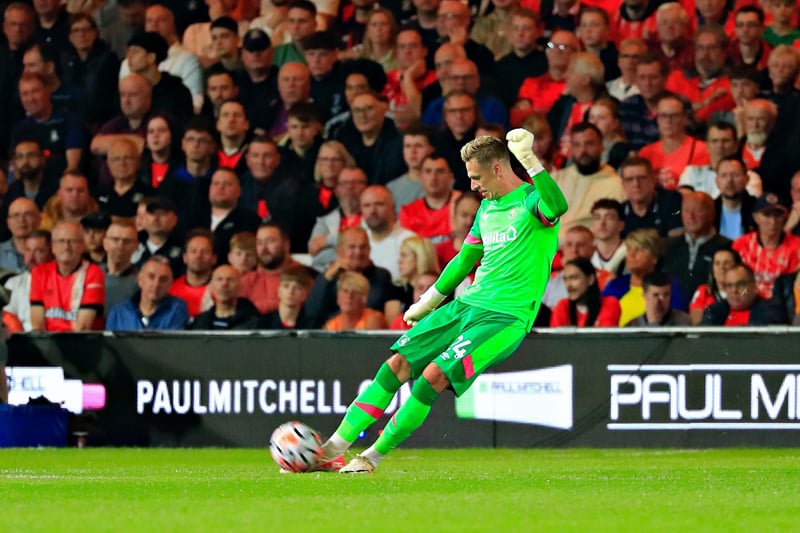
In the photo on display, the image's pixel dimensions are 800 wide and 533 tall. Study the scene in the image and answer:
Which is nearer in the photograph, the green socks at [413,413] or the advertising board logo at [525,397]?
the green socks at [413,413]

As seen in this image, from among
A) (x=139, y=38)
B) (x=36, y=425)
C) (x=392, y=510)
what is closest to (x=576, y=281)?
(x=36, y=425)

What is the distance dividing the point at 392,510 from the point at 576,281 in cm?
801

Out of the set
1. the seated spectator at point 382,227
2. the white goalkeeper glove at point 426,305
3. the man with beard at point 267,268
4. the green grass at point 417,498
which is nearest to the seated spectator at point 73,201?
the man with beard at point 267,268

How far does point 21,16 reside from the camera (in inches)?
728

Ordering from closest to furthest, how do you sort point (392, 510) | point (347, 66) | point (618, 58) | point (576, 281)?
1. point (392, 510)
2. point (576, 281)
3. point (618, 58)
4. point (347, 66)

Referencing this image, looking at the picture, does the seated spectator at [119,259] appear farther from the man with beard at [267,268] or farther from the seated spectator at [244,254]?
the man with beard at [267,268]

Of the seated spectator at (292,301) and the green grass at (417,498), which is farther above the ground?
the seated spectator at (292,301)

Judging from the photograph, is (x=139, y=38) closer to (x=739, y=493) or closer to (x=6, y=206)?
(x=6, y=206)

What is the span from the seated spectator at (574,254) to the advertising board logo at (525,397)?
91 centimetres

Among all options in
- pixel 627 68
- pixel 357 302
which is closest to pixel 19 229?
pixel 357 302

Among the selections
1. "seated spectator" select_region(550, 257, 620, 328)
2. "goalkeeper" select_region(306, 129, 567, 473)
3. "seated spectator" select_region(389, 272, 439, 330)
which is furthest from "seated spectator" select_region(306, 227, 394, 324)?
"goalkeeper" select_region(306, 129, 567, 473)

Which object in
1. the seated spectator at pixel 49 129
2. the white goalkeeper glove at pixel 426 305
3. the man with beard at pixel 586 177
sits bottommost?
the white goalkeeper glove at pixel 426 305

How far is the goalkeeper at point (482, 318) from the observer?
8656mm

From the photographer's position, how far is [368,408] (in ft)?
28.7
